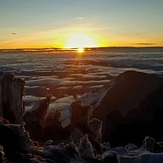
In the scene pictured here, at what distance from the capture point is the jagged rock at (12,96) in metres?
13.8

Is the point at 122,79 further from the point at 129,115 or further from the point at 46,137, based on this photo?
the point at 46,137

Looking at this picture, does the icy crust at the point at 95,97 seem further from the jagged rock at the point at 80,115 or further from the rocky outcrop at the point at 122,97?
the jagged rock at the point at 80,115

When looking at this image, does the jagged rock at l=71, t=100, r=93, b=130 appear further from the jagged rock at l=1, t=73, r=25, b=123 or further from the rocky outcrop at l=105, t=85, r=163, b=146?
the rocky outcrop at l=105, t=85, r=163, b=146

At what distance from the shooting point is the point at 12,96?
1412cm

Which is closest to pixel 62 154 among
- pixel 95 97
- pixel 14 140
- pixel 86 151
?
pixel 14 140

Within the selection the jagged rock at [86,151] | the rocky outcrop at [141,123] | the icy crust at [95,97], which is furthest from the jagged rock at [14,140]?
the icy crust at [95,97]

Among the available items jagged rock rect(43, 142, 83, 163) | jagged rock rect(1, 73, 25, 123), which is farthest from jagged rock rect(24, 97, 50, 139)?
jagged rock rect(43, 142, 83, 163)

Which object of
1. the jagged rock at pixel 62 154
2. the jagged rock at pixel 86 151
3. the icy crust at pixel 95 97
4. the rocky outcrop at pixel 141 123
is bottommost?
the rocky outcrop at pixel 141 123

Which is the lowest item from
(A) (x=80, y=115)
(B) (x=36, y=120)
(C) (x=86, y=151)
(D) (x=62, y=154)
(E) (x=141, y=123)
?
(E) (x=141, y=123)

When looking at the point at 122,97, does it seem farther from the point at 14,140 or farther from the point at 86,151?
the point at 14,140

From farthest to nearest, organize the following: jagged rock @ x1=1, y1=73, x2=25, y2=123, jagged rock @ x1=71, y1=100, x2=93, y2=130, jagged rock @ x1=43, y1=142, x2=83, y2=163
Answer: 1. jagged rock @ x1=71, y1=100, x2=93, y2=130
2. jagged rock @ x1=1, y1=73, x2=25, y2=123
3. jagged rock @ x1=43, y1=142, x2=83, y2=163

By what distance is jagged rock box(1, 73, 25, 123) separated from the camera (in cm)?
1375

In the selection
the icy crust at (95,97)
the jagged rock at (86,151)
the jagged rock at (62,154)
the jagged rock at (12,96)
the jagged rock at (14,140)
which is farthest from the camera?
the icy crust at (95,97)

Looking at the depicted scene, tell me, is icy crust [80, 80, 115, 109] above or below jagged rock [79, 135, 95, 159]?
below
